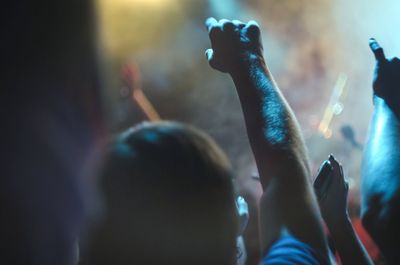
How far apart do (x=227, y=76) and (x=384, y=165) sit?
427 cm

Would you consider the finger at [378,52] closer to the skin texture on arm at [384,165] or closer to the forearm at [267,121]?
the skin texture on arm at [384,165]

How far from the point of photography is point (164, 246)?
0.91m

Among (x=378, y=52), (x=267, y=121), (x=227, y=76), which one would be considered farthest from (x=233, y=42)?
(x=227, y=76)

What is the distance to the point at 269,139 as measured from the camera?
106 centimetres

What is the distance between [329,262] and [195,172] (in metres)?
0.36

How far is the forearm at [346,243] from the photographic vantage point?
1365 mm

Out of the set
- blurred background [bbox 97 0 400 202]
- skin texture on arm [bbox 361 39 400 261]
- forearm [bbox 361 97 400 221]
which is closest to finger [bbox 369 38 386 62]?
skin texture on arm [bbox 361 39 400 261]

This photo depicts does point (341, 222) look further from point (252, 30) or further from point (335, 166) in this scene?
point (252, 30)

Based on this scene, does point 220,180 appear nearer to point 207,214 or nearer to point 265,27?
point 207,214

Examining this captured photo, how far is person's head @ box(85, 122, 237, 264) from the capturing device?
0.90 meters

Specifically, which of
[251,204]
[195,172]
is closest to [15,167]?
[195,172]

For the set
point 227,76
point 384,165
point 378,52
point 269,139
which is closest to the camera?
point 269,139

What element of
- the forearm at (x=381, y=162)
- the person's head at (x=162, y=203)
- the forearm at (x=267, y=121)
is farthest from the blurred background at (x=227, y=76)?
the person's head at (x=162, y=203)

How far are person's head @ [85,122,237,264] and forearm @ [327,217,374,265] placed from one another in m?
0.58
